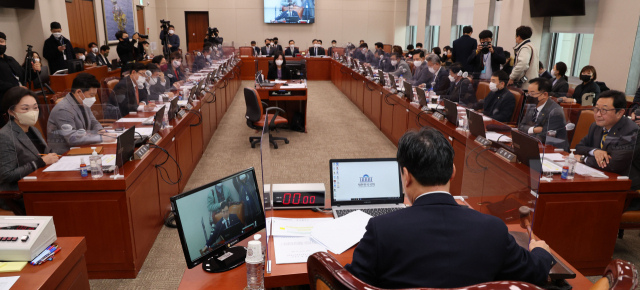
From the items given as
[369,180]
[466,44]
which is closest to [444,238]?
[369,180]

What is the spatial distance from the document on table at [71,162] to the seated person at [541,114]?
3.22 metres

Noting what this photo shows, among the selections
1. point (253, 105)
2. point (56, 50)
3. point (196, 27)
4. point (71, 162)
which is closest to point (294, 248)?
point (71, 162)

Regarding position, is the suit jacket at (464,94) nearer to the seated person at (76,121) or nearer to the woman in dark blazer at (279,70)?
the woman in dark blazer at (279,70)

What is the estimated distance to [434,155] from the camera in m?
1.23

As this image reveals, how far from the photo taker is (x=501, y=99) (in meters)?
4.26

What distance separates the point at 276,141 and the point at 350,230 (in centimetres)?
422

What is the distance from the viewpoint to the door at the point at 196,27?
15284mm

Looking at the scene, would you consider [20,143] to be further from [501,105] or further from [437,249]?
[501,105]

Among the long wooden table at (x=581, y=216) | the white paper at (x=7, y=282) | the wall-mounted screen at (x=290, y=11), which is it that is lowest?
the long wooden table at (x=581, y=216)

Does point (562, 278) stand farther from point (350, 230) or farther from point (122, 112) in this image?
point (122, 112)

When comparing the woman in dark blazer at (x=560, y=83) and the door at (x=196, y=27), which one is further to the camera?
the door at (x=196, y=27)

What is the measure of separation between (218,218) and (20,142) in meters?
1.87

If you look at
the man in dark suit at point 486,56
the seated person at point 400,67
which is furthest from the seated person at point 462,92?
the seated person at point 400,67

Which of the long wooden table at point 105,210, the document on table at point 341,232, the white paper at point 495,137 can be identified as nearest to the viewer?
the document on table at point 341,232
